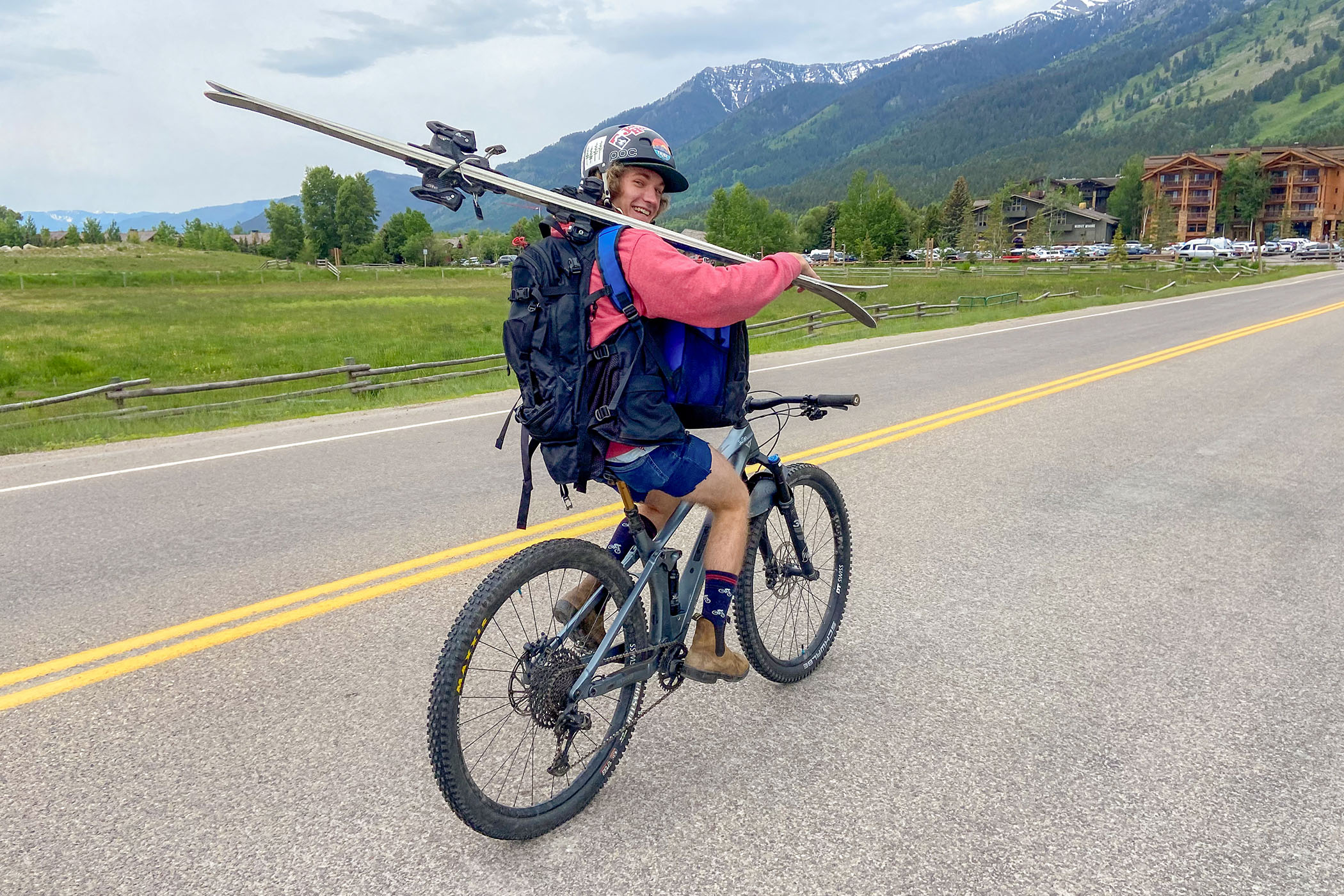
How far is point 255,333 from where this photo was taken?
113 ft

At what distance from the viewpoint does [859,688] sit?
380 cm

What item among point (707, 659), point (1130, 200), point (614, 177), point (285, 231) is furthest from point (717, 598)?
point (1130, 200)

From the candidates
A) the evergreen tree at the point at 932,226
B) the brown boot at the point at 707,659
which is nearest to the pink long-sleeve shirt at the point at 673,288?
the brown boot at the point at 707,659

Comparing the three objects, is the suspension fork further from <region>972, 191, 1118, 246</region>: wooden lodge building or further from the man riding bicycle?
<region>972, 191, 1118, 246</region>: wooden lodge building

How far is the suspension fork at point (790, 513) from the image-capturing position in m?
3.56

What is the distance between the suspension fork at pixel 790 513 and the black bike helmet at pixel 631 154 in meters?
1.19

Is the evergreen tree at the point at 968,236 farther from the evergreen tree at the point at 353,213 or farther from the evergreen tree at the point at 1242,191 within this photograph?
the evergreen tree at the point at 353,213

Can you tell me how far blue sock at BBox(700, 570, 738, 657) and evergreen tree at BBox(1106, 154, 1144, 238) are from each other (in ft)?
501

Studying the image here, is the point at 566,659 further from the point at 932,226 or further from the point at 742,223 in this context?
the point at 932,226

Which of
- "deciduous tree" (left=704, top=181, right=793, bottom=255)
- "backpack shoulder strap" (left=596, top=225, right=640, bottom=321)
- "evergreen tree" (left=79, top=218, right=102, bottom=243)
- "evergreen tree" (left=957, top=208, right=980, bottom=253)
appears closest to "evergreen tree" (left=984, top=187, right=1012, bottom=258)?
"evergreen tree" (left=957, top=208, right=980, bottom=253)

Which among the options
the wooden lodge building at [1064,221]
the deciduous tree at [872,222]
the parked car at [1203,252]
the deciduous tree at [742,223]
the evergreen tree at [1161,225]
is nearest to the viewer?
the parked car at [1203,252]

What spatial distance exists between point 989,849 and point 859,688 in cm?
112

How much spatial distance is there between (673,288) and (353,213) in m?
148

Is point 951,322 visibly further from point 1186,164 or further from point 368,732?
point 1186,164
